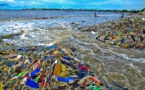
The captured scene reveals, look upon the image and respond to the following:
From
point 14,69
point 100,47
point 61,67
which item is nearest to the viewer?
point 61,67

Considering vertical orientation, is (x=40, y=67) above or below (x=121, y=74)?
above

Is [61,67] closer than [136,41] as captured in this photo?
Yes

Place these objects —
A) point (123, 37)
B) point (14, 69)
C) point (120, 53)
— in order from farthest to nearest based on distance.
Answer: point (123, 37) → point (120, 53) → point (14, 69)

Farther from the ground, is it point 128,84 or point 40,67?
point 40,67

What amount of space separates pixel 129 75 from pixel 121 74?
43cm

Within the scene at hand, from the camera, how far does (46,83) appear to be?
677 centimetres

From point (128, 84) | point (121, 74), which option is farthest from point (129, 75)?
point (128, 84)

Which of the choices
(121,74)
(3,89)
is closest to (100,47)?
(121,74)

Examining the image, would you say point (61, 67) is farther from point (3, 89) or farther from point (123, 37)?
point (123, 37)

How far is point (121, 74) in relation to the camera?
28.9ft

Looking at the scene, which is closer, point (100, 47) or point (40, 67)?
point (40, 67)

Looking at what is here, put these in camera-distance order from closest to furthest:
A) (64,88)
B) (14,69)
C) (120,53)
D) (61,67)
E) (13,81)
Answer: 1. (64,88)
2. (13,81)
3. (61,67)
4. (14,69)
5. (120,53)

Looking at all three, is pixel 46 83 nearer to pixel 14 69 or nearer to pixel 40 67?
pixel 40 67

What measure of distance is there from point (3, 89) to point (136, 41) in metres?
12.9
